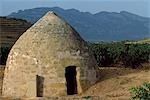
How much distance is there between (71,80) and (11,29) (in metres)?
45.7

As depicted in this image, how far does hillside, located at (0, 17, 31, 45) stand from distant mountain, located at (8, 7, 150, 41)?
182ft

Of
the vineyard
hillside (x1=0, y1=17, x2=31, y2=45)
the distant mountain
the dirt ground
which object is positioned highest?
the distant mountain

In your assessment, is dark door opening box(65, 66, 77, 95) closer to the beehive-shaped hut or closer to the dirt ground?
the beehive-shaped hut

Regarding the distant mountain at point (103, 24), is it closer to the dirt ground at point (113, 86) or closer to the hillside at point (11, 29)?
the hillside at point (11, 29)

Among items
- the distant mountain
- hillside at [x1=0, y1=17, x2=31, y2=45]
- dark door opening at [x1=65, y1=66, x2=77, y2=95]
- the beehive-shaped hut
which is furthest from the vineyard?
the distant mountain

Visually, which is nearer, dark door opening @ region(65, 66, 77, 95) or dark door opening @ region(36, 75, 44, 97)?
dark door opening @ region(36, 75, 44, 97)

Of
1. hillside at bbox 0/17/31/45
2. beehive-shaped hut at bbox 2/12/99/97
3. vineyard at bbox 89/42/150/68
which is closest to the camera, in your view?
beehive-shaped hut at bbox 2/12/99/97

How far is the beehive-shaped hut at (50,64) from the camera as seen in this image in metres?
21.0

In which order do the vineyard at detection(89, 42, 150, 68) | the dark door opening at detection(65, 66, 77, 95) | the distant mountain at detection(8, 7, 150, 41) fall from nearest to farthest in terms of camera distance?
the dark door opening at detection(65, 66, 77, 95), the vineyard at detection(89, 42, 150, 68), the distant mountain at detection(8, 7, 150, 41)

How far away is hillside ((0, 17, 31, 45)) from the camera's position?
196ft

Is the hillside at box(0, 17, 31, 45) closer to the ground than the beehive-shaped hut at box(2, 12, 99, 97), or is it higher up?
higher up

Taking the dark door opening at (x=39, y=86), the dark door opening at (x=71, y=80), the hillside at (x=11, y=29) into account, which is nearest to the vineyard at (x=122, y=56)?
the dark door opening at (x=71, y=80)

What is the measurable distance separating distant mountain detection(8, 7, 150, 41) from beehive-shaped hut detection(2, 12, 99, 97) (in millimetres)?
104555

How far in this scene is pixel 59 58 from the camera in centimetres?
2125
